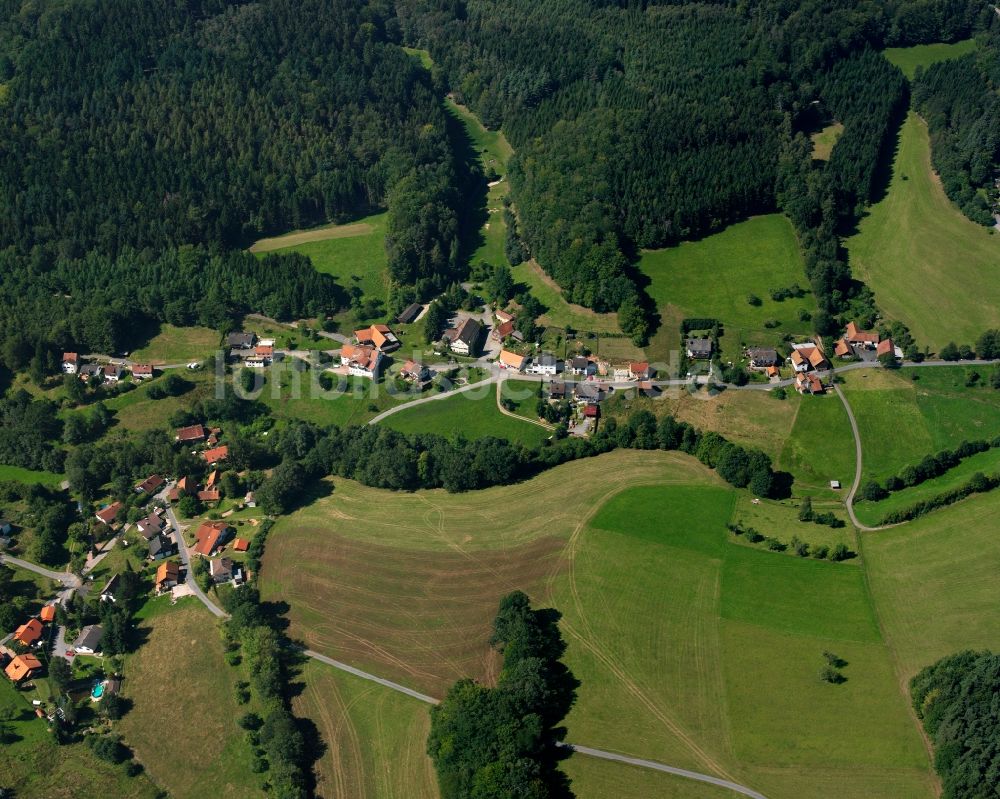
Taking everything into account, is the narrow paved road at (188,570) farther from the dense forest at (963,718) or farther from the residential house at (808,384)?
the residential house at (808,384)

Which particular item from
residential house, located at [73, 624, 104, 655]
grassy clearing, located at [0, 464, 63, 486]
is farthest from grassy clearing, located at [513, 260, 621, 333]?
Result: residential house, located at [73, 624, 104, 655]

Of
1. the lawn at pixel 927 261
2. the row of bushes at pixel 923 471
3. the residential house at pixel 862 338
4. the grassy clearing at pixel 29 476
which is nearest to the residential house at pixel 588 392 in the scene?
→ the row of bushes at pixel 923 471

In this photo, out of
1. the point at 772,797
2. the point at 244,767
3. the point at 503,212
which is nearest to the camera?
the point at 772,797

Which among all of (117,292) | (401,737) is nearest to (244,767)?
(401,737)

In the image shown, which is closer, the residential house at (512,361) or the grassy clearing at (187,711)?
the grassy clearing at (187,711)

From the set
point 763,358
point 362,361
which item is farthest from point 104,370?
point 763,358

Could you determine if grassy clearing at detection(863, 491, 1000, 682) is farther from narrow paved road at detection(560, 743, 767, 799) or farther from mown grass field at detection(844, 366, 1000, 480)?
narrow paved road at detection(560, 743, 767, 799)

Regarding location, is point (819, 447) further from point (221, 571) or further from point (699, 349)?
point (221, 571)

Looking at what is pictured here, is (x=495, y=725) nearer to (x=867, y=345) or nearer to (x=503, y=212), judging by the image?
(x=867, y=345)
